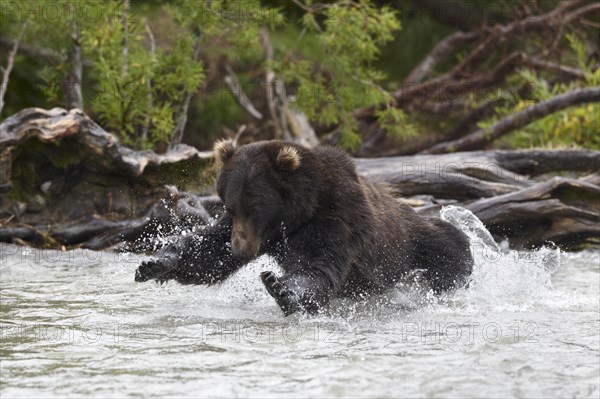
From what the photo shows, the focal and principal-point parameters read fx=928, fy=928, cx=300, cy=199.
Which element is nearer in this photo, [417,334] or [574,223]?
[417,334]

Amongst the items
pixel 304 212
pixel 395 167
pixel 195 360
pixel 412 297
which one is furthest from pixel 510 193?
pixel 195 360

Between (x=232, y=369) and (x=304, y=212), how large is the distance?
5.41 feet

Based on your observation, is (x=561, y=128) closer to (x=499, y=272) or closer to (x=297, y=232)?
(x=499, y=272)

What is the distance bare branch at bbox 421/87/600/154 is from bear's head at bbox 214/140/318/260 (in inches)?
234

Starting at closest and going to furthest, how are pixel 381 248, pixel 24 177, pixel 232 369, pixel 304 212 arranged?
1. pixel 232 369
2. pixel 304 212
3. pixel 381 248
4. pixel 24 177

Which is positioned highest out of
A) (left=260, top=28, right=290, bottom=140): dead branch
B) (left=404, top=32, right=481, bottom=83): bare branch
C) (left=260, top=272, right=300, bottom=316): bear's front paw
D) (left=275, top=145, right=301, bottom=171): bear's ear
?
(left=404, top=32, right=481, bottom=83): bare branch

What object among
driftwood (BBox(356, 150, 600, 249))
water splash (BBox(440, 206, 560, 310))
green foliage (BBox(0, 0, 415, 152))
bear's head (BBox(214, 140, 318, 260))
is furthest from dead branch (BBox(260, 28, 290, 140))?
bear's head (BBox(214, 140, 318, 260))

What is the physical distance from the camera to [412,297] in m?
6.26

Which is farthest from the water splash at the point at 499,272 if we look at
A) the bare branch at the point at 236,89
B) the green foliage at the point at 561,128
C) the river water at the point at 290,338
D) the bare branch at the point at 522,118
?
the bare branch at the point at 236,89

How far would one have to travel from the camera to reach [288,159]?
218 inches

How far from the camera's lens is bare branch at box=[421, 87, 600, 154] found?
35.3ft

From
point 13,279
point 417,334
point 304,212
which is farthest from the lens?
point 13,279

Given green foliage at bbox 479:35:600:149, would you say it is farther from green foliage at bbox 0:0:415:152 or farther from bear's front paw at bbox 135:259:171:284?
bear's front paw at bbox 135:259:171:284

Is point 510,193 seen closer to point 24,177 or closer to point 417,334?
point 417,334
